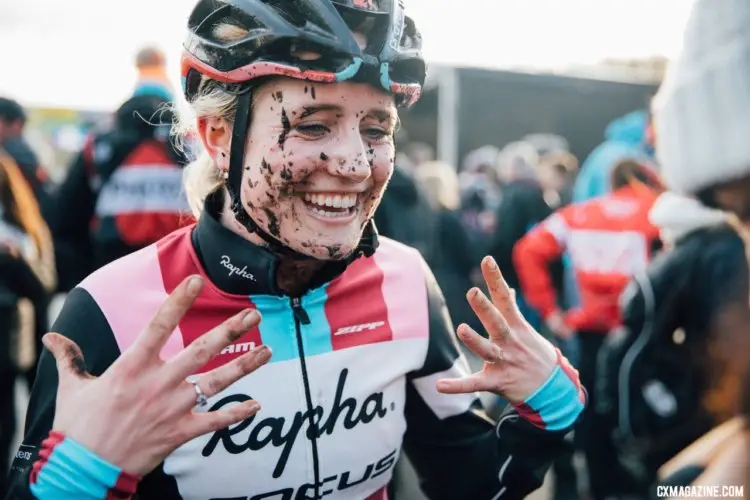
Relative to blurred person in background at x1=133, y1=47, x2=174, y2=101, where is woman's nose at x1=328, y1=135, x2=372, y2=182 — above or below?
below

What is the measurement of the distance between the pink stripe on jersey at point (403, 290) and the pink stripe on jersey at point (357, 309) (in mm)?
23

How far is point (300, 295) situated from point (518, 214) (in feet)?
15.3

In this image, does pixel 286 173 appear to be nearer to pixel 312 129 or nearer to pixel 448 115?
→ pixel 312 129

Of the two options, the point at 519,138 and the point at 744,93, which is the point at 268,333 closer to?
the point at 744,93

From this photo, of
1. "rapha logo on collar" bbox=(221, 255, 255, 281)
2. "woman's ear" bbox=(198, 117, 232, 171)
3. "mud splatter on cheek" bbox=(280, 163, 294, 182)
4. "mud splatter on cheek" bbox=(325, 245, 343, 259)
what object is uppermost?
"woman's ear" bbox=(198, 117, 232, 171)

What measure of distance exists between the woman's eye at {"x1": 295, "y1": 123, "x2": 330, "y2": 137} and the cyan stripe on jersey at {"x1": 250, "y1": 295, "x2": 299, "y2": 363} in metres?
0.43

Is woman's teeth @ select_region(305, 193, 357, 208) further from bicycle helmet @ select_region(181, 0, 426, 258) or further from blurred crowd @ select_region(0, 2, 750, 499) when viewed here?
blurred crowd @ select_region(0, 2, 750, 499)

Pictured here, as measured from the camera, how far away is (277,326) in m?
1.79

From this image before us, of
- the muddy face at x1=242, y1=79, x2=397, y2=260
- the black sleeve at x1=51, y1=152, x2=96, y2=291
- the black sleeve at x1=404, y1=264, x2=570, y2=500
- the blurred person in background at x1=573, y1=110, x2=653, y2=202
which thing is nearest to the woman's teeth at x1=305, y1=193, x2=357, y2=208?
the muddy face at x1=242, y1=79, x2=397, y2=260

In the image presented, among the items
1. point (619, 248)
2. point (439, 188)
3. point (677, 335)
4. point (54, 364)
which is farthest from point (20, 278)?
point (439, 188)

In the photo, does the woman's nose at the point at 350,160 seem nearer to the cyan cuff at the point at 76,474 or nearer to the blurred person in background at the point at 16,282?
the cyan cuff at the point at 76,474

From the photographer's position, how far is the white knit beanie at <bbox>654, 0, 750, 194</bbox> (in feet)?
3.29

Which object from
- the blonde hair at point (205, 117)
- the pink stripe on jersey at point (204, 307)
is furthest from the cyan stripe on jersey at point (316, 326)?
the blonde hair at point (205, 117)

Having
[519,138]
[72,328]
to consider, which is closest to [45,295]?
[72,328]
